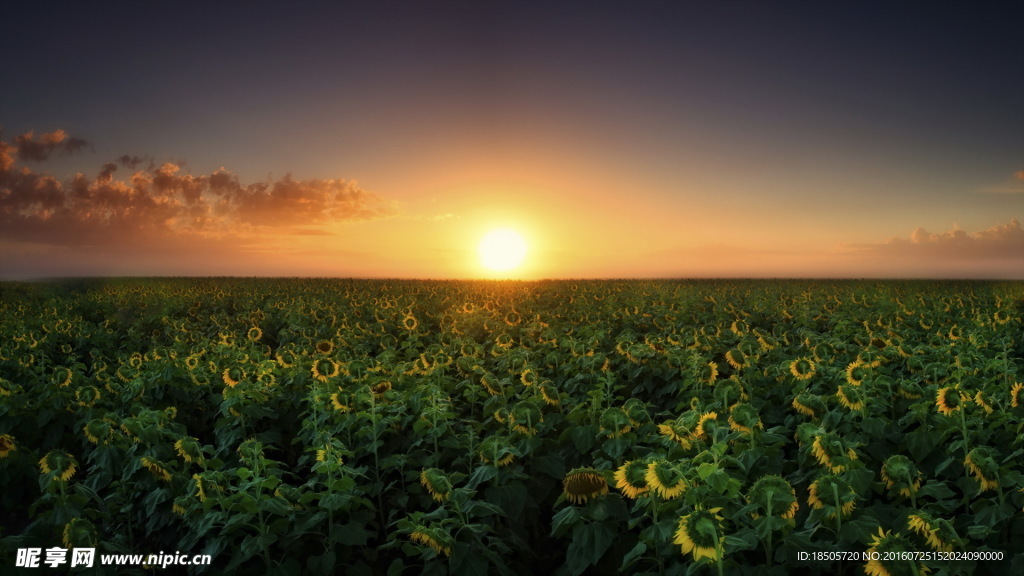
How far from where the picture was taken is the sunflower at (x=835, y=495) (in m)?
4.13

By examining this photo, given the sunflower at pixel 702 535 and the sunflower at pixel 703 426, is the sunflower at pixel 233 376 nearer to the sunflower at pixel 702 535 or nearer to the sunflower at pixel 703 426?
the sunflower at pixel 703 426

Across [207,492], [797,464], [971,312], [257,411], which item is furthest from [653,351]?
[971,312]

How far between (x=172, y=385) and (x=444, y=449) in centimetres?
510

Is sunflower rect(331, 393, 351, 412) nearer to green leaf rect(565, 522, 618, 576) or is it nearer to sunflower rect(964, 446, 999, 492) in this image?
green leaf rect(565, 522, 618, 576)

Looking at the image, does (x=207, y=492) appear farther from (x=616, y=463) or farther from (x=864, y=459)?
(x=864, y=459)

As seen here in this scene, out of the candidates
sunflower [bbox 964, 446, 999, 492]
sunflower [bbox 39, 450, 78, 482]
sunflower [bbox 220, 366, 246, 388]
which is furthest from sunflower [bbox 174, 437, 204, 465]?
sunflower [bbox 964, 446, 999, 492]

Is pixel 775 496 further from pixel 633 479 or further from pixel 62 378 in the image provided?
pixel 62 378

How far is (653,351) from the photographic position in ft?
34.2

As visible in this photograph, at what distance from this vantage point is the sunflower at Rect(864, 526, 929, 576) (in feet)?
11.5

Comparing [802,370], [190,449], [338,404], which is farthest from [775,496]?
[190,449]

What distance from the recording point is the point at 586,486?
4.89m

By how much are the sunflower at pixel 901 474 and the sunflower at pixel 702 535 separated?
166 centimetres

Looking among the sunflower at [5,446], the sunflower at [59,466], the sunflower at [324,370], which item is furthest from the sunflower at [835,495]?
the sunflower at [5,446]

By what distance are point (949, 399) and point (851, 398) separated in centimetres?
87
